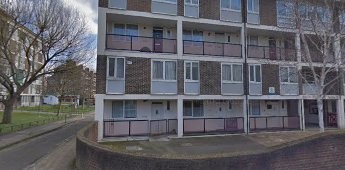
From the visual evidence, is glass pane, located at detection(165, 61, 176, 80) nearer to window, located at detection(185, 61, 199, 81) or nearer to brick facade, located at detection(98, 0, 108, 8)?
window, located at detection(185, 61, 199, 81)

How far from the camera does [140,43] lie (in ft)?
57.1

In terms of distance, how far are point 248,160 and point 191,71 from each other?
35.1 feet

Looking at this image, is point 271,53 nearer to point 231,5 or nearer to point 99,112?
point 231,5

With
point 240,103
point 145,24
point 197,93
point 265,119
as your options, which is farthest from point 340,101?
point 145,24

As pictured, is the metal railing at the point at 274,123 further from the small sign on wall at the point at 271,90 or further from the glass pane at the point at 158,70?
the glass pane at the point at 158,70

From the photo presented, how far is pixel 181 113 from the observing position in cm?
1758

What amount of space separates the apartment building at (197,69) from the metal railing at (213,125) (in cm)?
6

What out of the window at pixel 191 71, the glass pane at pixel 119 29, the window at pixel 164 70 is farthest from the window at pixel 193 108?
the glass pane at pixel 119 29

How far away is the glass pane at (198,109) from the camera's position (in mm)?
19500

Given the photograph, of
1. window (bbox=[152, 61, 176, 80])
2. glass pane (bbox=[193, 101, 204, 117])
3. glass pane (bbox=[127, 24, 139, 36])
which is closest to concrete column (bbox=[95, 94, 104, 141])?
window (bbox=[152, 61, 176, 80])

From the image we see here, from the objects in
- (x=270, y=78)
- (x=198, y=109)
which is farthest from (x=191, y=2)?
(x=270, y=78)

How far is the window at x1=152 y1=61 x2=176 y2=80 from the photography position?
57.4 feet

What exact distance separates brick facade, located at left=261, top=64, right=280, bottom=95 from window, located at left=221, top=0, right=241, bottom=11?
445 cm

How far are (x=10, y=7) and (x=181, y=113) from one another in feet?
51.7
